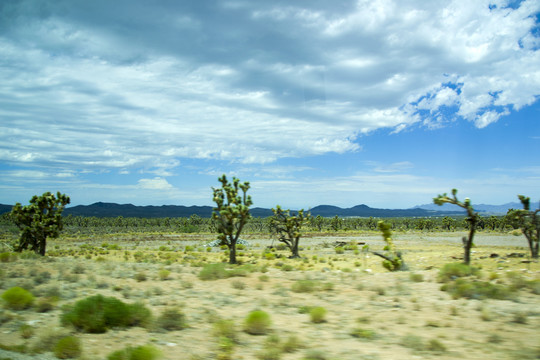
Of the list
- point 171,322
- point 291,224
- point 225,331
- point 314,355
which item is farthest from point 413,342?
point 291,224

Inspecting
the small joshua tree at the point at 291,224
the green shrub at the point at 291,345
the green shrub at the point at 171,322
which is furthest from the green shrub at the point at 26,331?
the small joshua tree at the point at 291,224

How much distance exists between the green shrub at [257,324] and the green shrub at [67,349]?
359 centimetres

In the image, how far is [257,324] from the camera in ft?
27.0

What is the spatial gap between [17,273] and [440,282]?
17.7 m

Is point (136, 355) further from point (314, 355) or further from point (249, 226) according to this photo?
point (249, 226)

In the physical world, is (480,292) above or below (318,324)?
above

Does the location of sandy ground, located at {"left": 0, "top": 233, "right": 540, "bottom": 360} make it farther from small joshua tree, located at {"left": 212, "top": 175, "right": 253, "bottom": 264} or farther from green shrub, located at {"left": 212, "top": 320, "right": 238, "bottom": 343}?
small joshua tree, located at {"left": 212, "top": 175, "right": 253, "bottom": 264}

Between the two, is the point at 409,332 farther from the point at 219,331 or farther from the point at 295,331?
the point at 219,331

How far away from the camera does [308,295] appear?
12.2 metres

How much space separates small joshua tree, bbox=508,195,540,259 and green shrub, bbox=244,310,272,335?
65.8ft

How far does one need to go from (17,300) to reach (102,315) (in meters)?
3.54

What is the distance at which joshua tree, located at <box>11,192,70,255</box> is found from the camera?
1064 inches

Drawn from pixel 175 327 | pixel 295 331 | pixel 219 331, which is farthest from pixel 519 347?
pixel 175 327

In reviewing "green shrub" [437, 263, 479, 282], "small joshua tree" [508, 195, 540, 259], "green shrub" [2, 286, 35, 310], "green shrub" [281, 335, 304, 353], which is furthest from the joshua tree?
"small joshua tree" [508, 195, 540, 259]
